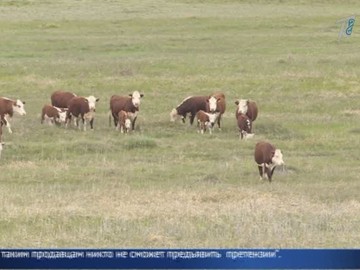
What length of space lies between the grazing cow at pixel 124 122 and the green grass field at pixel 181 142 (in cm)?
48

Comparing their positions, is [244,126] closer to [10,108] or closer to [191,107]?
[191,107]

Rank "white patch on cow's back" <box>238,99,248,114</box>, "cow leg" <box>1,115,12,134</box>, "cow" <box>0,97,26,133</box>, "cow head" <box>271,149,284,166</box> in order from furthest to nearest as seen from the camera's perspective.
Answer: "cow" <box>0,97,26,133</box>, "white patch on cow's back" <box>238,99,248,114</box>, "cow leg" <box>1,115,12,134</box>, "cow head" <box>271,149,284,166</box>

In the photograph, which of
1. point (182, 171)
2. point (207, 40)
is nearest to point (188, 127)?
point (182, 171)

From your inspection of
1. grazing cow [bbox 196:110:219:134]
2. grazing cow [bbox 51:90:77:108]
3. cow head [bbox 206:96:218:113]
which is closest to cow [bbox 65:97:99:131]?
grazing cow [bbox 51:90:77:108]

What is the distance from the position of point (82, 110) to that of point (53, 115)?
788mm

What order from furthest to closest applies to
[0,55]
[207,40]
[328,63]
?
[207,40]
[0,55]
[328,63]

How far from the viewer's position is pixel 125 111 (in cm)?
2473

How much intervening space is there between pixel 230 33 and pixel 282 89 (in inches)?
751

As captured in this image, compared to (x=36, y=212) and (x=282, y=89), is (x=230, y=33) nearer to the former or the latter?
(x=282, y=89)

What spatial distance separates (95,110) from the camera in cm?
2744

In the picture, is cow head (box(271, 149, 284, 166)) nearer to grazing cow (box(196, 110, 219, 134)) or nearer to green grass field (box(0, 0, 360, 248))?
green grass field (box(0, 0, 360, 248))

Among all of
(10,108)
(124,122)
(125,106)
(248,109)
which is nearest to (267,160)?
(248,109)

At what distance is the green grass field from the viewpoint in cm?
1124

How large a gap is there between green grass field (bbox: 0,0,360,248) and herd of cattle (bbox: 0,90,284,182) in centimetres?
43
